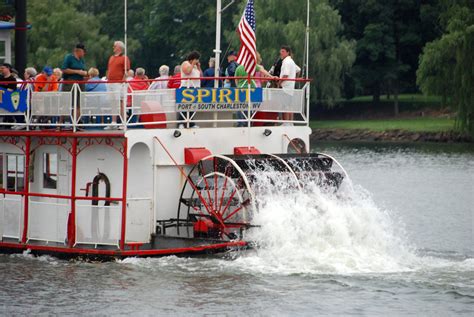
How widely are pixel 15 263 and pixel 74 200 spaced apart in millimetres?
1795

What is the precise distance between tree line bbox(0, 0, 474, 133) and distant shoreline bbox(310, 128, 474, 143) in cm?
195

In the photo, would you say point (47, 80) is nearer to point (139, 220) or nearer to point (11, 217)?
point (11, 217)

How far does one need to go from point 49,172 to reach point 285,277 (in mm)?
5985

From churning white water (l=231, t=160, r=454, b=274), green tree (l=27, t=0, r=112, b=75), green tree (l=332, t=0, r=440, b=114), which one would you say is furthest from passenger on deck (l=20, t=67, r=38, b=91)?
green tree (l=332, t=0, r=440, b=114)

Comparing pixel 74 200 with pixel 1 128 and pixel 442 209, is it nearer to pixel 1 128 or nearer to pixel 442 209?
pixel 1 128

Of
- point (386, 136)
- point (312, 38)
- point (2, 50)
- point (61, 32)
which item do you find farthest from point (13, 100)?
point (61, 32)

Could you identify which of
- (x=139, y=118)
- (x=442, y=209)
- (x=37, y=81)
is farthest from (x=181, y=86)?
(x=442, y=209)

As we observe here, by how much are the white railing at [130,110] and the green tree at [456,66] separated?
31.4 meters

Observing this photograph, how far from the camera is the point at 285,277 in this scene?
2166 centimetres

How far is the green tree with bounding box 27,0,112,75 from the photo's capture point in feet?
229

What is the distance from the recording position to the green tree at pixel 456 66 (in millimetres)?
54844

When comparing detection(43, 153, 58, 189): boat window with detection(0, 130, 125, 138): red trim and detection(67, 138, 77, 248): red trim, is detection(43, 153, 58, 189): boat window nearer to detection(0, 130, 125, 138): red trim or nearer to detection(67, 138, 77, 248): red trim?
detection(0, 130, 125, 138): red trim

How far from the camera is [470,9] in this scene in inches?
2312

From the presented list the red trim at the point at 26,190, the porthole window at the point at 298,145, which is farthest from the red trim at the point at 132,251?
the porthole window at the point at 298,145
